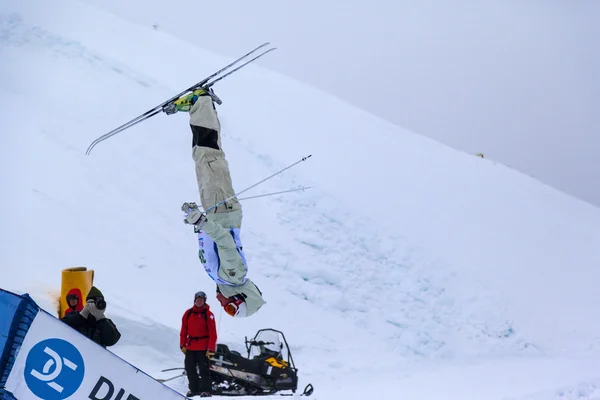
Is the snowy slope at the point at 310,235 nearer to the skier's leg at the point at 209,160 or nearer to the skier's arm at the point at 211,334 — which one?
the skier's arm at the point at 211,334

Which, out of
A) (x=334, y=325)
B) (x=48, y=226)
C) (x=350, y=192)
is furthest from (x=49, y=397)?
(x=350, y=192)

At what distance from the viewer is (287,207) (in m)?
17.4

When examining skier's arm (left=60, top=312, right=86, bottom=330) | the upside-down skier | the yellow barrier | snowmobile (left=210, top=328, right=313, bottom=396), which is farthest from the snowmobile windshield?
skier's arm (left=60, top=312, right=86, bottom=330)

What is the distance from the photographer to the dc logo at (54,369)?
457 cm

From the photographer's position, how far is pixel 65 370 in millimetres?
4699

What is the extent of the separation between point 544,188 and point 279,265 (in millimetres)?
16309

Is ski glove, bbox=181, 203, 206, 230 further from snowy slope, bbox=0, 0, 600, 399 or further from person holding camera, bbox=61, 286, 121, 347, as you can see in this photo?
snowy slope, bbox=0, 0, 600, 399

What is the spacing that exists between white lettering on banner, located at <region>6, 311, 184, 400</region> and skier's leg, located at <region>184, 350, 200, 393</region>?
350cm

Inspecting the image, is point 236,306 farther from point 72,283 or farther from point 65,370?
point 72,283

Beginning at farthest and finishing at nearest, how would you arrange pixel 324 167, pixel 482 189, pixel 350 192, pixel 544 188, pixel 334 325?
pixel 544 188 → pixel 482 189 → pixel 324 167 → pixel 350 192 → pixel 334 325

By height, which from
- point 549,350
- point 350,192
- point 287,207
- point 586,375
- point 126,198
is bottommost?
point 586,375

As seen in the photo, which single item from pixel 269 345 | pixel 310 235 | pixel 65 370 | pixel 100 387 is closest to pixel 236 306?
pixel 269 345

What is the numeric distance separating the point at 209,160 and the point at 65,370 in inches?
117

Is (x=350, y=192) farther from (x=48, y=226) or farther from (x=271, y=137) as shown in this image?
(x=48, y=226)
